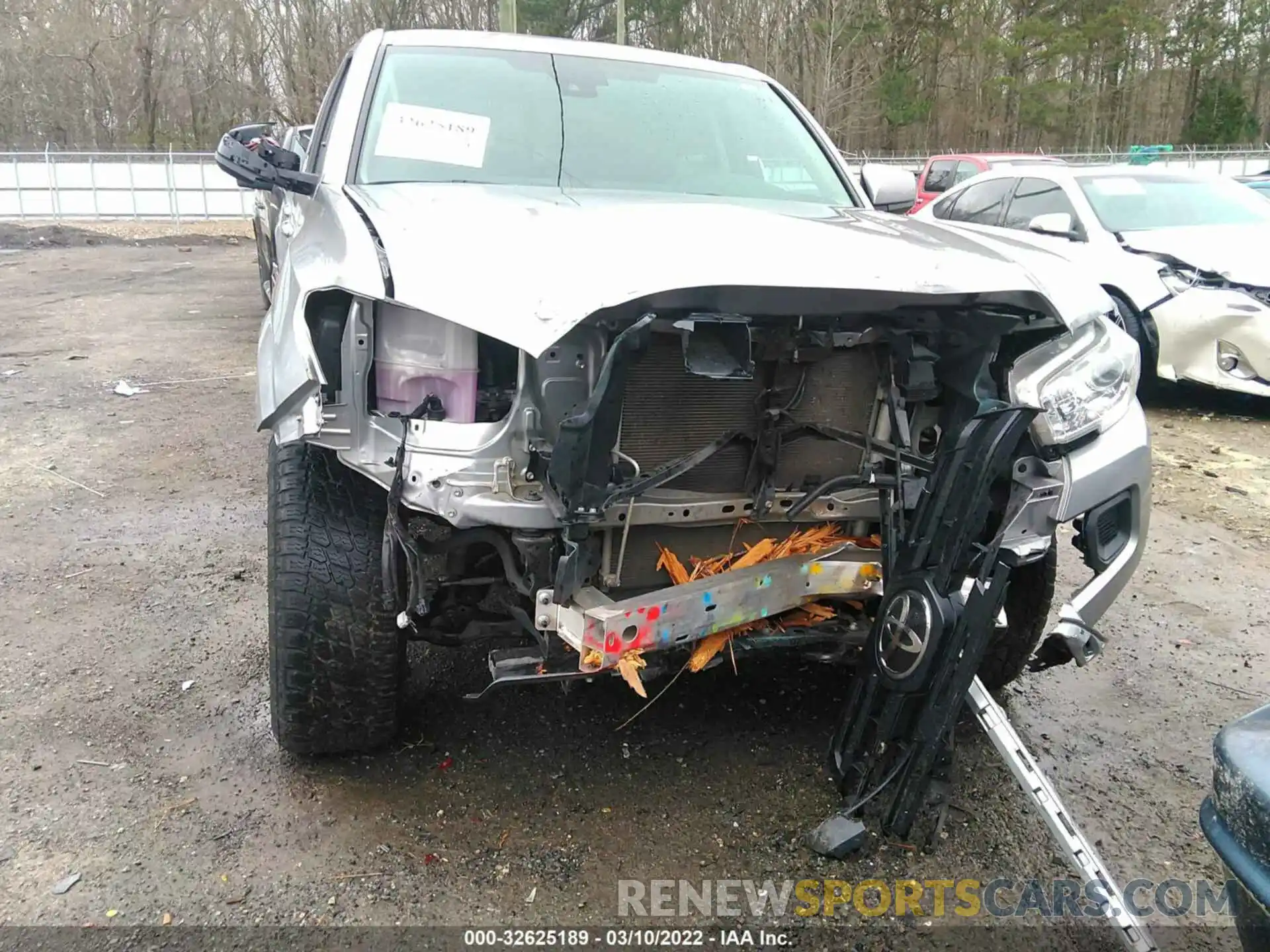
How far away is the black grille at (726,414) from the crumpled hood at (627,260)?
0.23 meters

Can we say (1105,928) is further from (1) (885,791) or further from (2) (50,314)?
(2) (50,314)

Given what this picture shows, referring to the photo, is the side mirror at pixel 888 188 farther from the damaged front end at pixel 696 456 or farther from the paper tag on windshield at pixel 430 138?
the paper tag on windshield at pixel 430 138

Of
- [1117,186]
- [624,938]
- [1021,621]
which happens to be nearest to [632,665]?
[624,938]

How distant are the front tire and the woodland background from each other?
101 feet

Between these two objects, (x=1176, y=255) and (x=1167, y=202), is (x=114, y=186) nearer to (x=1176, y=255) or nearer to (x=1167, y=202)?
(x=1167, y=202)

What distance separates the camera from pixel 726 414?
7.23 ft

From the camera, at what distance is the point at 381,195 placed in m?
2.65

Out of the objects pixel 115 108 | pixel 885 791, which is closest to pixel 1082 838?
pixel 885 791

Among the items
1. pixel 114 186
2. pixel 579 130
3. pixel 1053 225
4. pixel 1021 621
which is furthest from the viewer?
pixel 114 186

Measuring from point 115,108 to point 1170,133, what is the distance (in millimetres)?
38403

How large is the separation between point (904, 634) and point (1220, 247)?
542 cm

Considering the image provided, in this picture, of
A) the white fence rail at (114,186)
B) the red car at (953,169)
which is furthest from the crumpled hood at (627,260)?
the white fence rail at (114,186)

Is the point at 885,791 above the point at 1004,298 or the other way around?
the other way around

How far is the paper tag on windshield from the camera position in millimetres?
2969
